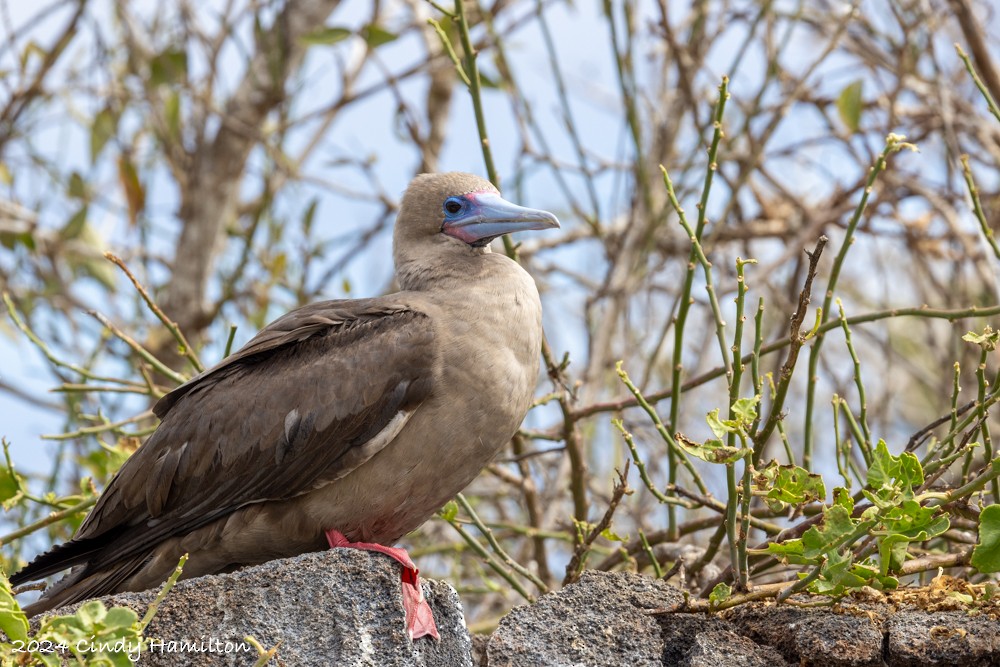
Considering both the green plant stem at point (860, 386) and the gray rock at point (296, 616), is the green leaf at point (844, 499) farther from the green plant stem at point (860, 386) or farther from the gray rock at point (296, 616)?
the gray rock at point (296, 616)

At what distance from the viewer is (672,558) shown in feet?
15.4

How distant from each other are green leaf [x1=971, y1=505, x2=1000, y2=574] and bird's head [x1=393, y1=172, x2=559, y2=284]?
2098 millimetres

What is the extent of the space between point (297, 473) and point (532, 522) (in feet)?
5.78

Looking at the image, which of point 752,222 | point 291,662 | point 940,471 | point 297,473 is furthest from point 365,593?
point 752,222

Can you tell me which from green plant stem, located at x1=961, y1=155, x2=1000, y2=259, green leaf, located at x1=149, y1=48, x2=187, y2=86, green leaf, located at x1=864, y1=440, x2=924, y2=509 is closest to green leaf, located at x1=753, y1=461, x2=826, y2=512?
green leaf, located at x1=864, y1=440, x2=924, y2=509

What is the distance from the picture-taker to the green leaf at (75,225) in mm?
7312

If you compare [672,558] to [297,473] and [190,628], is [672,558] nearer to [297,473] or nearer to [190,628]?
[297,473]

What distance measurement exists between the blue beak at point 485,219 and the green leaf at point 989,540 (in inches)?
78.9

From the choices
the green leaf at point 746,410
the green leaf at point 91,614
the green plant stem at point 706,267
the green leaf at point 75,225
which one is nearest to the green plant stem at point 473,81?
the green plant stem at point 706,267

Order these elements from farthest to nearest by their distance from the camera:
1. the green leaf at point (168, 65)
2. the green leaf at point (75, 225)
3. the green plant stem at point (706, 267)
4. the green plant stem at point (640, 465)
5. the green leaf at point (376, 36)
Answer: the green leaf at point (168, 65) → the green leaf at point (75, 225) → the green leaf at point (376, 36) → the green plant stem at point (706, 267) → the green plant stem at point (640, 465)

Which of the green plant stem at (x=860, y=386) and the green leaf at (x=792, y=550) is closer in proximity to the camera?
the green leaf at (x=792, y=550)

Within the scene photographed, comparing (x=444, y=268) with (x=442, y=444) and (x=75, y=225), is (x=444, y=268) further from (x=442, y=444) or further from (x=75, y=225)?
(x=75, y=225)

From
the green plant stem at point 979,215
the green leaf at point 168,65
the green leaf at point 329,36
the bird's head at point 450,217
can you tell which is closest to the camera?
the green plant stem at point 979,215

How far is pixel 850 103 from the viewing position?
19.0 feet
